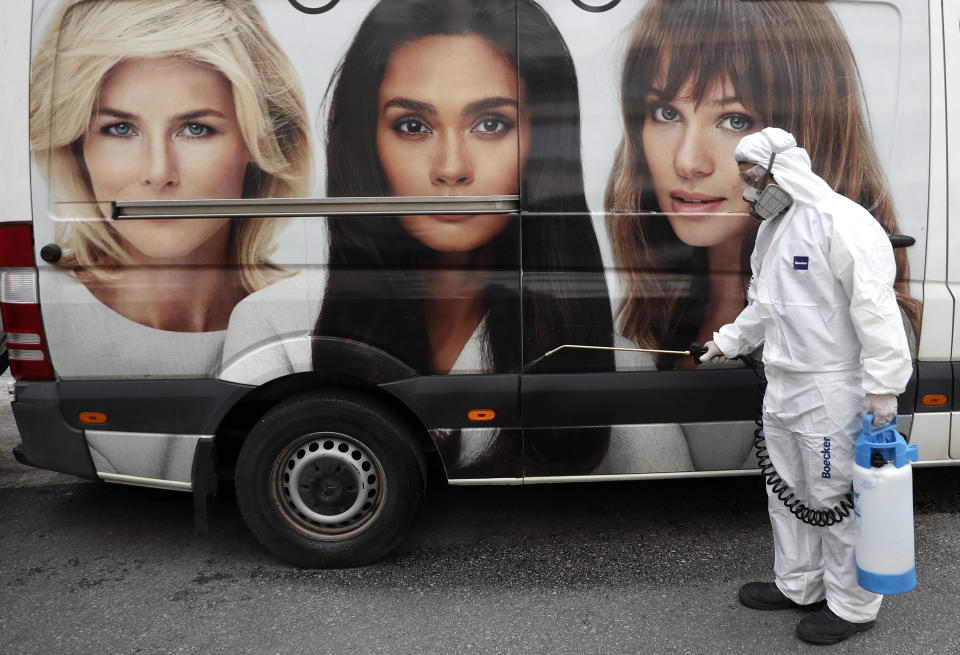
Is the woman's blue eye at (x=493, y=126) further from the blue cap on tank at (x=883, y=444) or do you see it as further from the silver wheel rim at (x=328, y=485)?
the blue cap on tank at (x=883, y=444)

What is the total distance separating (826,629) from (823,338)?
41.9 inches

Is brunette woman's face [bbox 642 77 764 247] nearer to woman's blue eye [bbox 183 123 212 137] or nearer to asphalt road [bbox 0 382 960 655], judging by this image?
asphalt road [bbox 0 382 960 655]

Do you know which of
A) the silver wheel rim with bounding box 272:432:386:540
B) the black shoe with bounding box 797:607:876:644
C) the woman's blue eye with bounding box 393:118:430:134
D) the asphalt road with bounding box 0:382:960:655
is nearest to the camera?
the black shoe with bounding box 797:607:876:644

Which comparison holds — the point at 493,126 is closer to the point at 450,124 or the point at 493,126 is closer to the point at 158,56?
the point at 450,124

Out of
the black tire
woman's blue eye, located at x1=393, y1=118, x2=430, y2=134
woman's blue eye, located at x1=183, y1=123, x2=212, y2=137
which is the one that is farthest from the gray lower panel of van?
woman's blue eye, located at x1=393, y1=118, x2=430, y2=134

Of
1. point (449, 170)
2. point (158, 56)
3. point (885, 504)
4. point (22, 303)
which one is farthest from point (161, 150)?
point (885, 504)

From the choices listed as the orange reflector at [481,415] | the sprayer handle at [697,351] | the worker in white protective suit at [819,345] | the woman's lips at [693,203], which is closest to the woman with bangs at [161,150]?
the orange reflector at [481,415]

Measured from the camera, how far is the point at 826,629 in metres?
2.96

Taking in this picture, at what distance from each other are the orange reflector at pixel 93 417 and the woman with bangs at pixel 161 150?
1.13ft

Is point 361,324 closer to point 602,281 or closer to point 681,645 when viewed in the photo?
point 602,281

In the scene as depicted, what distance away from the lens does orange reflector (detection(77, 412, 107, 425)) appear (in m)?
3.47

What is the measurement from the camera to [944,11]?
3.40m

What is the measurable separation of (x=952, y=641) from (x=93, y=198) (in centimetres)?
369

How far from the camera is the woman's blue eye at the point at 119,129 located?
10.7 feet
